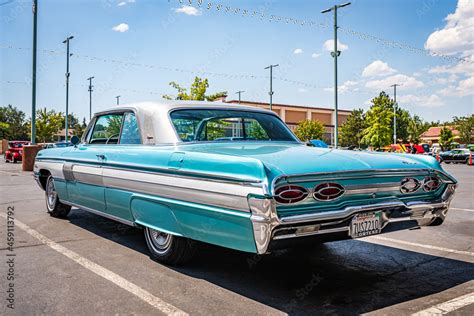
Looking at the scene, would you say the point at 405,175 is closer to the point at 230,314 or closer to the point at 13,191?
the point at 230,314

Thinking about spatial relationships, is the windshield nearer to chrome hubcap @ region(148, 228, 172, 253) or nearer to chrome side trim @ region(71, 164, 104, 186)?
chrome hubcap @ region(148, 228, 172, 253)

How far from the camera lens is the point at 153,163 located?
392cm

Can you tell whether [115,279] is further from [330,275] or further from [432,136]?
[432,136]

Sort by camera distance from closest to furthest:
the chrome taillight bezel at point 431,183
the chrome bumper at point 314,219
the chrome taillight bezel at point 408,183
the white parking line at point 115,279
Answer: the chrome bumper at point 314,219 < the white parking line at point 115,279 < the chrome taillight bezel at point 408,183 < the chrome taillight bezel at point 431,183

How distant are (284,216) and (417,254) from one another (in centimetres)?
254

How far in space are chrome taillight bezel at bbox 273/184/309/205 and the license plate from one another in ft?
1.62

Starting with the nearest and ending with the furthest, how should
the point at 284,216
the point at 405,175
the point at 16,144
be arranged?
the point at 284,216, the point at 405,175, the point at 16,144

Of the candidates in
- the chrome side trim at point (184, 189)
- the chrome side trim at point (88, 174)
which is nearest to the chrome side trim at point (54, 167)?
the chrome side trim at point (88, 174)

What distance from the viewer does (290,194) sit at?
2.99 metres

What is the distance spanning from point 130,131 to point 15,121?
111m

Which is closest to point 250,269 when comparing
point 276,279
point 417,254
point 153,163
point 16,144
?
point 276,279

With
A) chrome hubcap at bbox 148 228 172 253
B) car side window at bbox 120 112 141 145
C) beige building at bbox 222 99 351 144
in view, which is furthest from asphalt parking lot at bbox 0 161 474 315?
beige building at bbox 222 99 351 144

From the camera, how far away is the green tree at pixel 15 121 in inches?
3492

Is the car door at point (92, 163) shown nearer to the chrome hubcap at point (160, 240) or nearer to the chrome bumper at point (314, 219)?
the chrome hubcap at point (160, 240)
